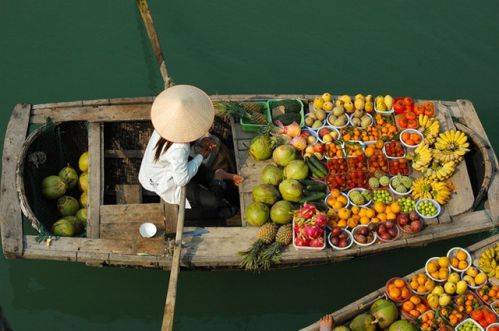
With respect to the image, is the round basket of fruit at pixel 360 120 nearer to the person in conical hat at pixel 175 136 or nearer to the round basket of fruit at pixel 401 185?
the round basket of fruit at pixel 401 185

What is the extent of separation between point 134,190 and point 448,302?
3.47 metres

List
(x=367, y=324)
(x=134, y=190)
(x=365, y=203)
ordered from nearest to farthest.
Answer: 1. (x=367, y=324)
2. (x=365, y=203)
3. (x=134, y=190)

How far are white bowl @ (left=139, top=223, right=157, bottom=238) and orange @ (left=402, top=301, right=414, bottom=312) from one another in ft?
8.22

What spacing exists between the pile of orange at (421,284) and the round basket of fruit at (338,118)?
182 cm

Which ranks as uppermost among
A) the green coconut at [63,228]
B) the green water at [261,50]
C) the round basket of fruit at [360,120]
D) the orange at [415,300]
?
the green water at [261,50]

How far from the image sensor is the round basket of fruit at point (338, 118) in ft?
22.0

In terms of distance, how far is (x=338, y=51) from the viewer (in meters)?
9.08

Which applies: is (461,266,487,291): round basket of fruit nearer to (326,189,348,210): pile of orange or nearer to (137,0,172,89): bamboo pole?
(326,189,348,210): pile of orange

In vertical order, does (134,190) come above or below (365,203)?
above

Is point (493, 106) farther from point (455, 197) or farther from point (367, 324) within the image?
point (367, 324)

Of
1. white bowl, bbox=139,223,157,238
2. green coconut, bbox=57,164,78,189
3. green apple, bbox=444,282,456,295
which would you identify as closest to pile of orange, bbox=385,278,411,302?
green apple, bbox=444,282,456,295

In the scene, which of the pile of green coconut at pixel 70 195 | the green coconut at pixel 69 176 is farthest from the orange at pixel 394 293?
the green coconut at pixel 69 176

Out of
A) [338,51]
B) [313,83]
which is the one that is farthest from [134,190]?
[338,51]

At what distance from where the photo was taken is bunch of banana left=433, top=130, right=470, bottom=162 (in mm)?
6488
